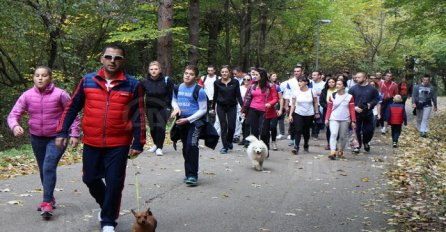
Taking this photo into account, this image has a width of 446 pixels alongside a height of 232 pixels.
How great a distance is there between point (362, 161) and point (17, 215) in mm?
8077

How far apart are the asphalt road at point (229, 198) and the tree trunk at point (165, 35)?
6786 millimetres

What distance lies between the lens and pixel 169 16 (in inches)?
679

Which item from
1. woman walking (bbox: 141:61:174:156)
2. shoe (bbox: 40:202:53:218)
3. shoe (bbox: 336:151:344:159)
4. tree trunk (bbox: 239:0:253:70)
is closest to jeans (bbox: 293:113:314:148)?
shoe (bbox: 336:151:344:159)

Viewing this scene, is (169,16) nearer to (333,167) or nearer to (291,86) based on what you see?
(291,86)

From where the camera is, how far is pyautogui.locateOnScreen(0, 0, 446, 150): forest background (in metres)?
17.3

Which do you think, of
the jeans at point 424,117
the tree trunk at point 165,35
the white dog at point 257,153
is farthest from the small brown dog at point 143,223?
the jeans at point 424,117

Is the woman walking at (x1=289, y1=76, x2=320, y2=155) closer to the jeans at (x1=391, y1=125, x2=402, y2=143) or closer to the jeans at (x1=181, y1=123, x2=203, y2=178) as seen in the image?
the jeans at (x1=391, y1=125, x2=402, y2=143)

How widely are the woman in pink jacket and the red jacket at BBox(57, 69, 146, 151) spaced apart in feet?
2.45

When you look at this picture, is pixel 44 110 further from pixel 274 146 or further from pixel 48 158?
pixel 274 146

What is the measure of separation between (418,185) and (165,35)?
33.9ft

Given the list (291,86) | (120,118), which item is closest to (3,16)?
(291,86)

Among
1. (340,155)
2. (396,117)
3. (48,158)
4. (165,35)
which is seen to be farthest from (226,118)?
(48,158)

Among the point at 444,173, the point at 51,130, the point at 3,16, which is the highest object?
the point at 3,16

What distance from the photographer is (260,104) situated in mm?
11945
